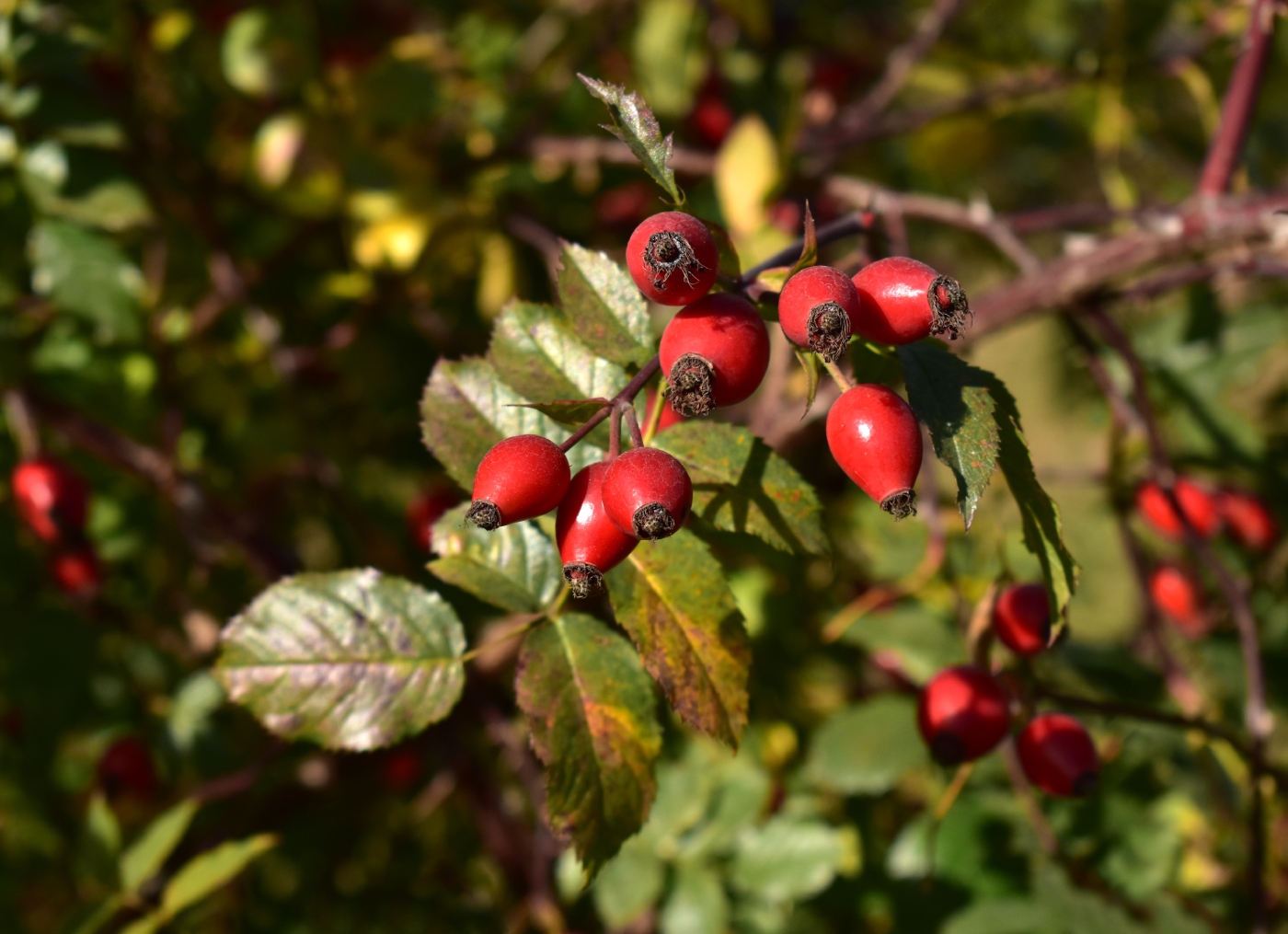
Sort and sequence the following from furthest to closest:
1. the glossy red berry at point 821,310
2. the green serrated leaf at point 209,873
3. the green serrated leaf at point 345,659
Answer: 1. the green serrated leaf at point 209,873
2. the green serrated leaf at point 345,659
3. the glossy red berry at point 821,310

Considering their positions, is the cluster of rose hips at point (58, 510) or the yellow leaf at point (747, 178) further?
the yellow leaf at point (747, 178)

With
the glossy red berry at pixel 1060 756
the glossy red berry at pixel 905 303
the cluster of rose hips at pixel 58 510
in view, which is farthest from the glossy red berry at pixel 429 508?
the glossy red berry at pixel 905 303

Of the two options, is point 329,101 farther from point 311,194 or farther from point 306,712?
point 306,712

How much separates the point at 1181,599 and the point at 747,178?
1.42 meters

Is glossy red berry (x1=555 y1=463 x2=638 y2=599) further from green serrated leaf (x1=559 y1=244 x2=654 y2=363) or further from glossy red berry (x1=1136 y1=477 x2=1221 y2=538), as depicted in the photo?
glossy red berry (x1=1136 y1=477 x2=1221 y2=538)

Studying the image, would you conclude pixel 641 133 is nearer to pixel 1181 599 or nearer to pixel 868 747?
pixel 868 747

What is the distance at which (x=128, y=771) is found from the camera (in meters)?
1.97

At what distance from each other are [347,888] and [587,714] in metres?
1.99

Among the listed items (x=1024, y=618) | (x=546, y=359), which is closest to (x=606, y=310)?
Result: (x=546, y=359)

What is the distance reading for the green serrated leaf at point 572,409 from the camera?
878 millimetres

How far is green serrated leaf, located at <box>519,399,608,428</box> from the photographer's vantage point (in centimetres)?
88

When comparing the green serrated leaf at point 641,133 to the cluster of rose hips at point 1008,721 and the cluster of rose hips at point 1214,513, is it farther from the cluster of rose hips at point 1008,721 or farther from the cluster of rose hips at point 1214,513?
the cluster of rose hips at point 1214,513

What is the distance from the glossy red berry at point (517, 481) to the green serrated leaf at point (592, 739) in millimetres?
246

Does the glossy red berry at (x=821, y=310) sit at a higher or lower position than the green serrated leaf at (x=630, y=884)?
higher
